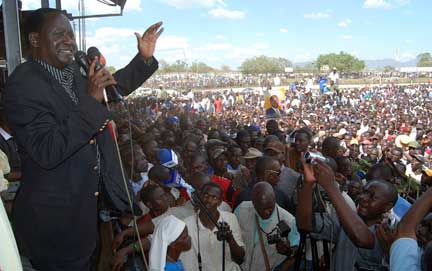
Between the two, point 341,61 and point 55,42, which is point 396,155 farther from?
point 341,61

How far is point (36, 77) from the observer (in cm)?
148

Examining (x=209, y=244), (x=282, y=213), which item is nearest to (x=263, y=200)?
(x=282, y=213)

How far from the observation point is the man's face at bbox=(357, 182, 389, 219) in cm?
249

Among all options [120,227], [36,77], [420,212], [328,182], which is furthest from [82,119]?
[120,227]

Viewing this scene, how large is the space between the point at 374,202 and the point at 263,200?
0.79 meters

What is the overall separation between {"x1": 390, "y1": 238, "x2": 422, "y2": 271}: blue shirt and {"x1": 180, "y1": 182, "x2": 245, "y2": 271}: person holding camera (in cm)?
110

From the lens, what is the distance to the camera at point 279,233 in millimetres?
2592

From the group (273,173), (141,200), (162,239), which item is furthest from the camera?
(273,173)

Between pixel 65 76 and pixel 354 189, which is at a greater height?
pixel 65 76

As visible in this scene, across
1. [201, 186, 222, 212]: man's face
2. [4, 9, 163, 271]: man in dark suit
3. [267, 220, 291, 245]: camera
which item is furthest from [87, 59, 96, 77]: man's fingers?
[201, 186, 222, 212]: man's face

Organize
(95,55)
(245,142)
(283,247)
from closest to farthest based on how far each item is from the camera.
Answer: (95,55)
(283,247)
(245,142)

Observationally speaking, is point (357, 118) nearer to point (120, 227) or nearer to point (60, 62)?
point (120, 227)

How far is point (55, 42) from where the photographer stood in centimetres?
155

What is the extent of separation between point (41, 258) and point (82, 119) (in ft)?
1.77
